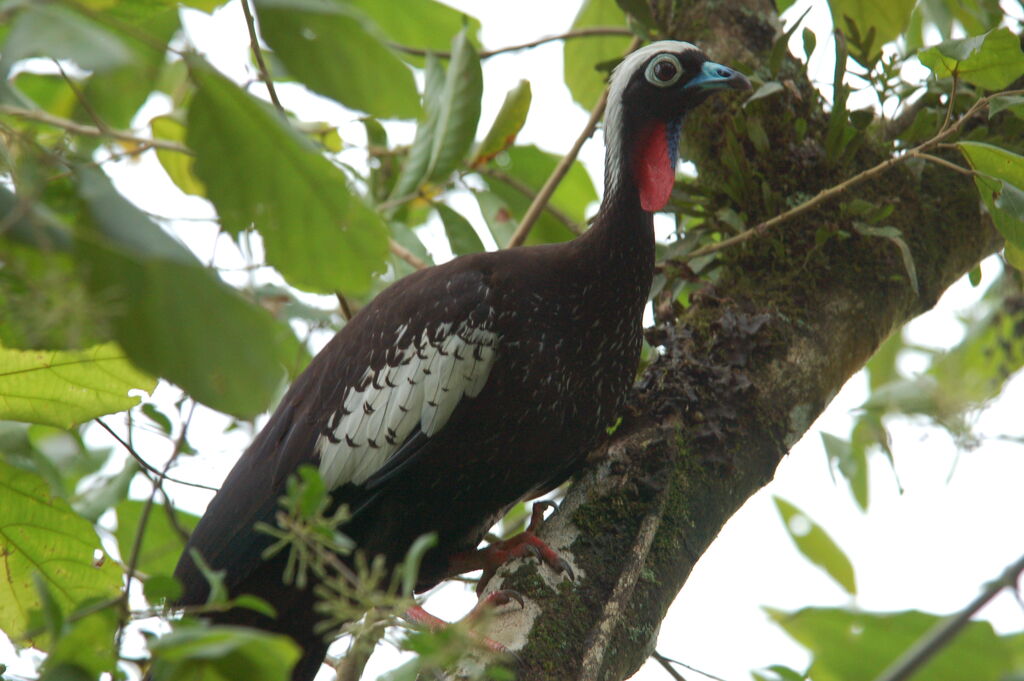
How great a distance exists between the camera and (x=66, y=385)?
7.02ft

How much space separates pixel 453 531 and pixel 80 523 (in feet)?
3.86

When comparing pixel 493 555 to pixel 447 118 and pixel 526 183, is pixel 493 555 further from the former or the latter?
pixel 526 183

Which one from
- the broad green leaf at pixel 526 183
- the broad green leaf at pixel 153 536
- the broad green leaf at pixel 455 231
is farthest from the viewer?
the broad green leaf at pixel 526 183

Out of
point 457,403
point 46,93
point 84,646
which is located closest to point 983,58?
point 457,403

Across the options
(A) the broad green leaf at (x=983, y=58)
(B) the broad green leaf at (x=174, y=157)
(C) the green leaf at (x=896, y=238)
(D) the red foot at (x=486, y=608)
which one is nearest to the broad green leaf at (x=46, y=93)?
(B) the broad green leaf at (x=174, y=157)

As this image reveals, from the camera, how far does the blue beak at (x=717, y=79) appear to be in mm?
3115

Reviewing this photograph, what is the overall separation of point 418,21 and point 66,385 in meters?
1.78

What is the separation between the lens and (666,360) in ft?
9.78

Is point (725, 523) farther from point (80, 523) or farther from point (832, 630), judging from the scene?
point (80, 523)

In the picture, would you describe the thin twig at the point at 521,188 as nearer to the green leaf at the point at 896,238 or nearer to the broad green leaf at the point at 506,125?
the broad green leaf at the point at 506,125

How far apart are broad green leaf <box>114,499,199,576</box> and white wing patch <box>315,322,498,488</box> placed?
0.81 metres

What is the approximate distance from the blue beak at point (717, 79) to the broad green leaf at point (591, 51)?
89 centimetres

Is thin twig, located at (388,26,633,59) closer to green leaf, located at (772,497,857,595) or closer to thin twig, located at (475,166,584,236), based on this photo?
thin twig, located at (475,166,584,236)

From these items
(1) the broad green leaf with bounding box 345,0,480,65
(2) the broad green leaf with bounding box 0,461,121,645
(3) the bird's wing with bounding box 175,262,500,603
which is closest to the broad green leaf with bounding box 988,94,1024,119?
(3) the bird's wing with bounding box 175,262,500,603
